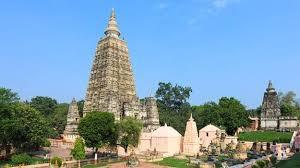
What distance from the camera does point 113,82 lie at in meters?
62.4

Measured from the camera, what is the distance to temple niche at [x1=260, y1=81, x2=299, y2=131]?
75.9m

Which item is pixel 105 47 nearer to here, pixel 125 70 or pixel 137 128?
pixel 125 70

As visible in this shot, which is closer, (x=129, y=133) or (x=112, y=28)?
(x=129, y=133)

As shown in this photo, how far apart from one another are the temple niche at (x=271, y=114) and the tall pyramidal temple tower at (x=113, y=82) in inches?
979

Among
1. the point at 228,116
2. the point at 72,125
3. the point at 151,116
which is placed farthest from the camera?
the point at 151,116

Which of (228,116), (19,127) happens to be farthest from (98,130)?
(228,116)

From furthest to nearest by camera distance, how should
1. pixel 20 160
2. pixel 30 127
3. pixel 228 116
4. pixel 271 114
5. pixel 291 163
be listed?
pixel 271 114 → pixel 228 116 → pixel 30 127 → pixel 20 160 → pixel 291 163

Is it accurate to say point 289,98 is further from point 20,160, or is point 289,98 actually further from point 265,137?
point 20,160

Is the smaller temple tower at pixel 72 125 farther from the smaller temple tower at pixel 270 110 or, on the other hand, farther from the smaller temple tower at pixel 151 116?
the smaller temple tower at pixel 270 110

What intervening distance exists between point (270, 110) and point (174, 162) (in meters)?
42.0

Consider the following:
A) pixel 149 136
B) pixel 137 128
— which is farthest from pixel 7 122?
pixel 149 136


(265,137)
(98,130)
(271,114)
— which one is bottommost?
(265,137)

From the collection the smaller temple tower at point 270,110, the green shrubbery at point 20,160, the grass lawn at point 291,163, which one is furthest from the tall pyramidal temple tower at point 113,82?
the grass lawn at point 291,163

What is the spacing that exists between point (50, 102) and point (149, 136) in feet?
186
